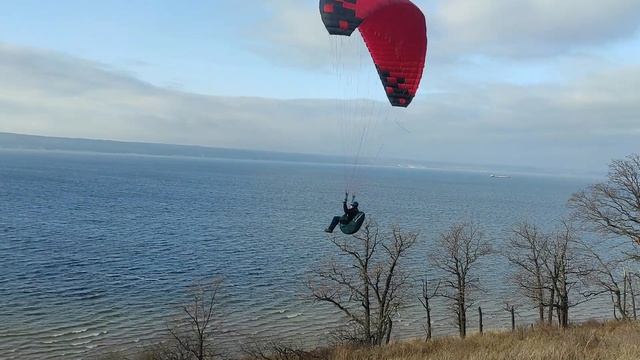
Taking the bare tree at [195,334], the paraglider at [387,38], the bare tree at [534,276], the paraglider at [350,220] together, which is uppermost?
the paraglider at [387,38]

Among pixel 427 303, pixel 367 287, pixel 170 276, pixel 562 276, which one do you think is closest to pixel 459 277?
pixel 427 303

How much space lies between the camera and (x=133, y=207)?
7169cm

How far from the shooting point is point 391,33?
45.6ft

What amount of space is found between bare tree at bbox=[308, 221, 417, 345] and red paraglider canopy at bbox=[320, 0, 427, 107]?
1053cm

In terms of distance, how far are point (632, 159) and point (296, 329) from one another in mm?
18632

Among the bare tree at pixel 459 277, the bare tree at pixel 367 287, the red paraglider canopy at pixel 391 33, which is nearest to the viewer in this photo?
the red paraglider canopy at pixel 391 33

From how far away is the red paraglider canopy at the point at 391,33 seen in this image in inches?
506

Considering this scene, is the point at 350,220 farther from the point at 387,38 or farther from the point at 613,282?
the point at 613,282

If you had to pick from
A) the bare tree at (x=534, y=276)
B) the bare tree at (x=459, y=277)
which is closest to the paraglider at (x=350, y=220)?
the bare tree at (x=459, y=277)

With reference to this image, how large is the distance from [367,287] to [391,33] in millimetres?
13687

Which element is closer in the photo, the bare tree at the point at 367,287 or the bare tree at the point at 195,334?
the bare tree at the point at 195,334

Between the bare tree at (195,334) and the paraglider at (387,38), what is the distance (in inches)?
452

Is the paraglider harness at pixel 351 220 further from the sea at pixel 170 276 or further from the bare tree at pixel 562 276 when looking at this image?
the bare tree at pixel 562 276

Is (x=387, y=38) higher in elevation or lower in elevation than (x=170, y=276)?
higher
